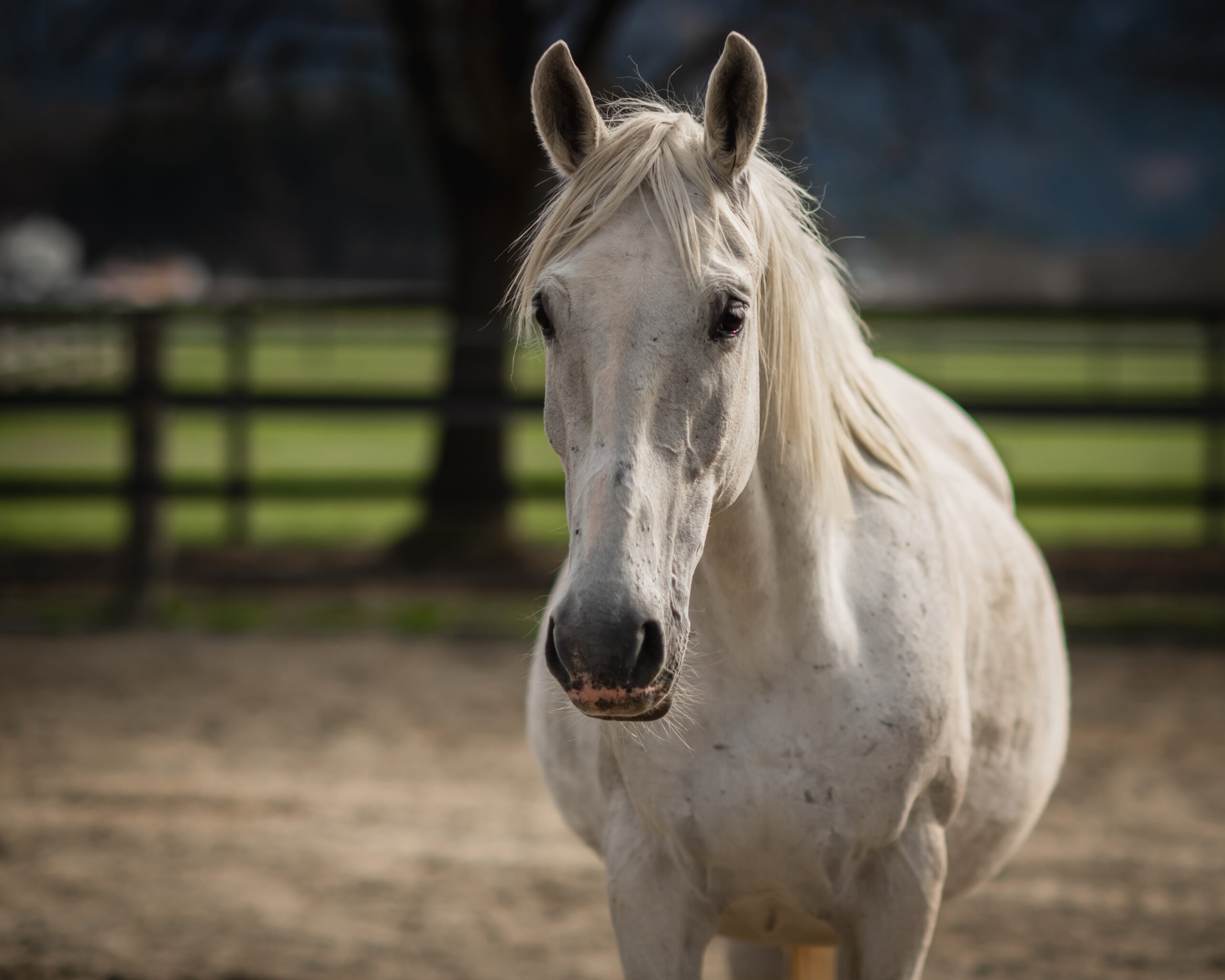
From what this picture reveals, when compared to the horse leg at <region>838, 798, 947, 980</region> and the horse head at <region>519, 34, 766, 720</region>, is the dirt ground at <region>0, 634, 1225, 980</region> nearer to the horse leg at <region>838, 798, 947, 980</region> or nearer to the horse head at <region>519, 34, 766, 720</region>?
the horse leg at <region>838, 798, 947, 980</region>

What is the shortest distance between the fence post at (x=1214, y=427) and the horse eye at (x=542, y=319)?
20.6ft

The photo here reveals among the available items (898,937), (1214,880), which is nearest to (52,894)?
(898,937)

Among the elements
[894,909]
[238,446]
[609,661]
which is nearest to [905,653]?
[894,909]

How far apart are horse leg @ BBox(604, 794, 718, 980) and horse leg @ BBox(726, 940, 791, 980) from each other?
0.74 metres

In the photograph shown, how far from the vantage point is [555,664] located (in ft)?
4.16

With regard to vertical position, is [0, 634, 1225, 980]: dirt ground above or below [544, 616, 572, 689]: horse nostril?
below

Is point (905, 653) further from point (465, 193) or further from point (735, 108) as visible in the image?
point (465, 193)

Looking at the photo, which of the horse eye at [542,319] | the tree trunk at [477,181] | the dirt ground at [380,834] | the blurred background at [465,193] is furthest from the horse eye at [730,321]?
the tree trunk at [477,181]

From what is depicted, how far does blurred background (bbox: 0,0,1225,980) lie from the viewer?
3281mm

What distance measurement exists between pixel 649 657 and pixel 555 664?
0.11 m

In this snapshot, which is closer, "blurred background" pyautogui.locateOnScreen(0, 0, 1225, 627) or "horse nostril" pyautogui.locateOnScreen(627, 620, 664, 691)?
"horse nostril" pyautogui.locateOnScreen(627, 620, 664, 691)

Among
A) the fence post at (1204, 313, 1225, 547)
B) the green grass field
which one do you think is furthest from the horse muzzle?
the fence post at (1204, 313, 1225, 547)

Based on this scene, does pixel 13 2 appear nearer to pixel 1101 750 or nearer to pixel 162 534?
pixel 162 534

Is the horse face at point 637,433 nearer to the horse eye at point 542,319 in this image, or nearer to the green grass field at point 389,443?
the horse eye at point 542,319
